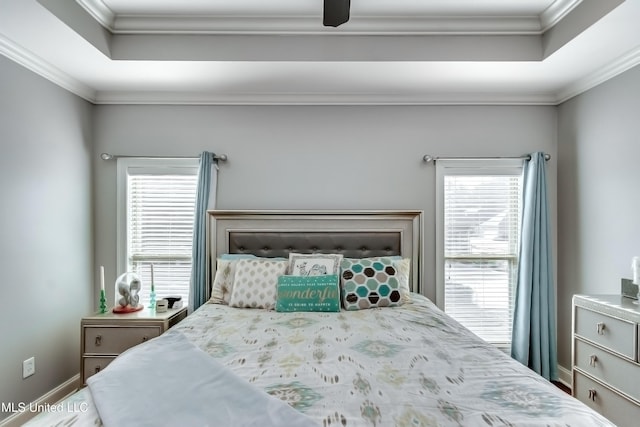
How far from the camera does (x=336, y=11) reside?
62.2 inches

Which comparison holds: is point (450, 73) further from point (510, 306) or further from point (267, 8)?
point (510, 306)

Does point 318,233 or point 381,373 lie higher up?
point 318,233

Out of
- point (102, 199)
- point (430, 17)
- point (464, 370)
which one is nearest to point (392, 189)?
point (430, 17)

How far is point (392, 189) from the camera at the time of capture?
3242 mm

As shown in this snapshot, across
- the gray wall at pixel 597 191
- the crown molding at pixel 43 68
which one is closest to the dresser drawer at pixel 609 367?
the gray wall at pixel 597 191

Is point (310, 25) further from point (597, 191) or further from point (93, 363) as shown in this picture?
point (93, 363)

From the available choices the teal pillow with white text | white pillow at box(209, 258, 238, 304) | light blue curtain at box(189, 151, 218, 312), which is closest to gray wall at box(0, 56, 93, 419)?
light blue curtain at box(189, 151, 218, 312)

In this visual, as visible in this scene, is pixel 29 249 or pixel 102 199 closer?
pixel 29 249

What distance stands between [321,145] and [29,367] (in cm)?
274

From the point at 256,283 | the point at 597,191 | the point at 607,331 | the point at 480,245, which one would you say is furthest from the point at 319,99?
the point at 607,331

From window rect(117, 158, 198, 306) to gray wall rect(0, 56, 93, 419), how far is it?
38cm

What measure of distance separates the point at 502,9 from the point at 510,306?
2.42 meters

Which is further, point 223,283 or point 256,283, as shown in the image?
point 223,283

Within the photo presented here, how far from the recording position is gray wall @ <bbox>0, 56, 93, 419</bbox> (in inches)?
91.8
